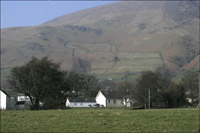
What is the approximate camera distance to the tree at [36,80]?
6538 cm

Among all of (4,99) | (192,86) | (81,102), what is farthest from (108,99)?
(4,99)

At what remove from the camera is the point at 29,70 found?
67688mm

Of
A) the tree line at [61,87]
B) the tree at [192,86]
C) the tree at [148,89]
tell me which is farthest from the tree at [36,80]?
the tree at [192,86]

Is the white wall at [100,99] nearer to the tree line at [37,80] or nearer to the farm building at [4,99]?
the farm building at [4,99]

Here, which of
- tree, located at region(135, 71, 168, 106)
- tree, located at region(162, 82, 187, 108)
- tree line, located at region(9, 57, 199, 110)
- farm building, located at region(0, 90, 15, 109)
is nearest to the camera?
tree line, located at region(9, 57, 199, 110)

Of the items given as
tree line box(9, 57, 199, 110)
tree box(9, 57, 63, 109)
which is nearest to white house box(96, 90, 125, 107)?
tree line box(9, 57, 199, 110)

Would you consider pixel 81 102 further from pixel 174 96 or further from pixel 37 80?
pixel 37 80

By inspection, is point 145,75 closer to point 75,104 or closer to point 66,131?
point 75,104

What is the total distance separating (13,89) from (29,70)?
17.4 feet

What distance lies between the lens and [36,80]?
6488cm

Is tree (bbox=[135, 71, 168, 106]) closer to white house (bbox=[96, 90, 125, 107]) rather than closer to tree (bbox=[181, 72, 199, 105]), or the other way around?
tree (bbox=[181, 72, 199, 105])

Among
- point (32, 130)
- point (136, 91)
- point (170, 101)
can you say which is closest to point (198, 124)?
point (32, 130)

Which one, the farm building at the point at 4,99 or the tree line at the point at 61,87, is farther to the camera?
the farm building at the point at 4,99

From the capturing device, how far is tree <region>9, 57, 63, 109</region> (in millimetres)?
65375
